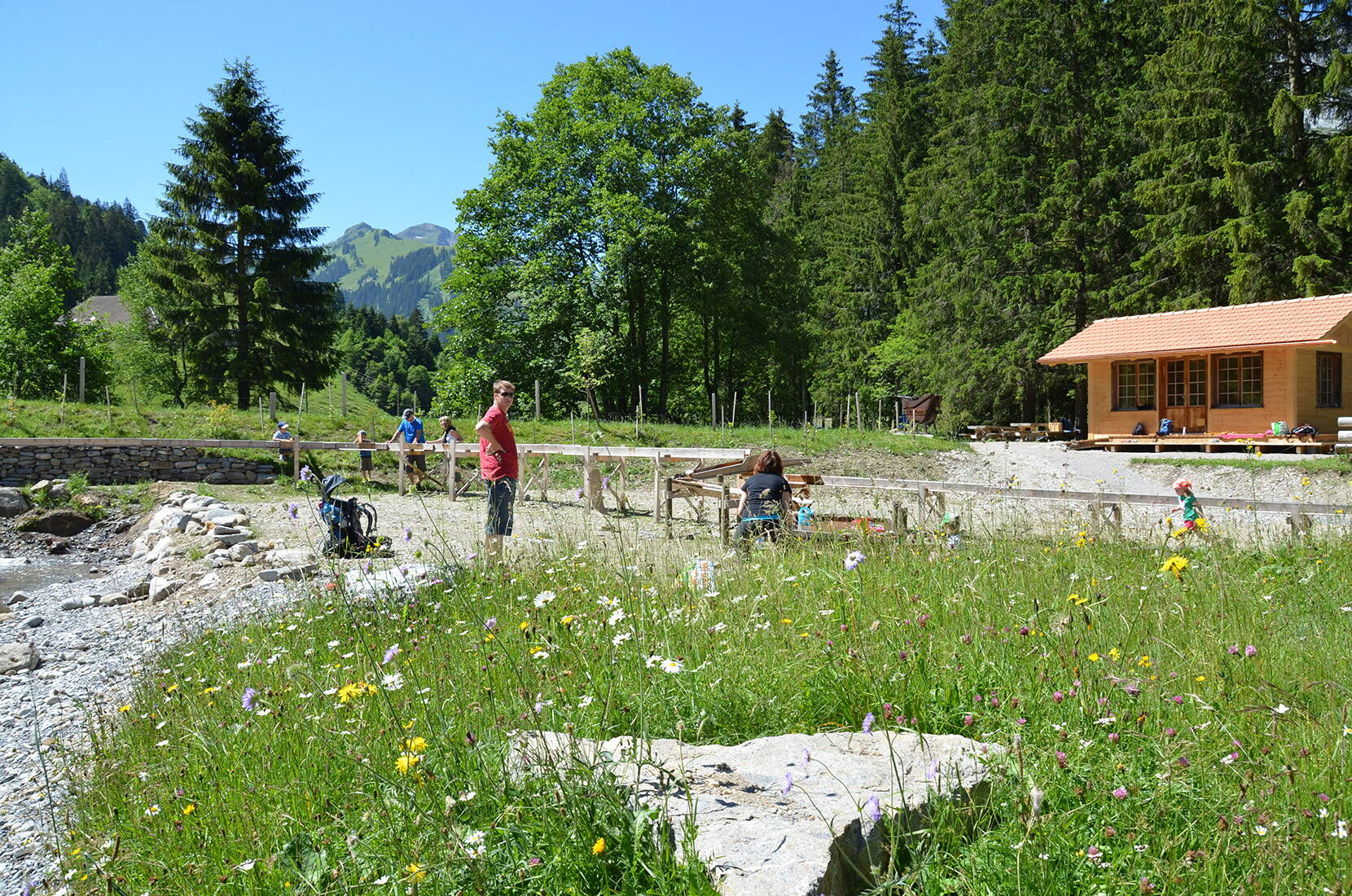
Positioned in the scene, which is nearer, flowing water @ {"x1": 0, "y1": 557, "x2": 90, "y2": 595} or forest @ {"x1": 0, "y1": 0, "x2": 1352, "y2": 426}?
flowing water @ {"x1": 0, "y1": 557, "x2": 90, "y2": 595}

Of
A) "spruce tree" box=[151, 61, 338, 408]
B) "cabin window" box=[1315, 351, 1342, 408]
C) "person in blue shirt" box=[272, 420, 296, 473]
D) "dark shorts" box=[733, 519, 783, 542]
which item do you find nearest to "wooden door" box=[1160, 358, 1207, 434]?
"cabin window" box=[1315, 351, 1342, 408]

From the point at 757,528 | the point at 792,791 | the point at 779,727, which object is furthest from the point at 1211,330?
the point at 792,791

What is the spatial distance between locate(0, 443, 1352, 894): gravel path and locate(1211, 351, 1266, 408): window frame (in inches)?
133

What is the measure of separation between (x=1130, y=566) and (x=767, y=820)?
380cm

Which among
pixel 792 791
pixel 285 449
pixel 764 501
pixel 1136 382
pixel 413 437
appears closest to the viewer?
pixel 792 791

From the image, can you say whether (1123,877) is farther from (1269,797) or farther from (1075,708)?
(1075,708)

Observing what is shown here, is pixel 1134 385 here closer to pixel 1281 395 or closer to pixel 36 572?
pixel 1281 395

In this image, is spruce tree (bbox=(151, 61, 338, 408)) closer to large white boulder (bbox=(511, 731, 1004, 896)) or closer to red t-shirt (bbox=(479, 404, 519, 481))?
red t-shirt (bbox=(479, 404, 519, 481))

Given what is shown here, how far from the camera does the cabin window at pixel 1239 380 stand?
22469mm

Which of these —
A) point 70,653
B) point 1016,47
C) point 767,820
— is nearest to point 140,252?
point 70,653

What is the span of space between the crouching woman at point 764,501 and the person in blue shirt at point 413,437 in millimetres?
11854

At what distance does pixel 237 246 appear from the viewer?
31172 millimetres

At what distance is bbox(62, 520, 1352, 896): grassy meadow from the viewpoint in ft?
7.19

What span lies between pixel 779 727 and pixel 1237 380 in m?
24.7
